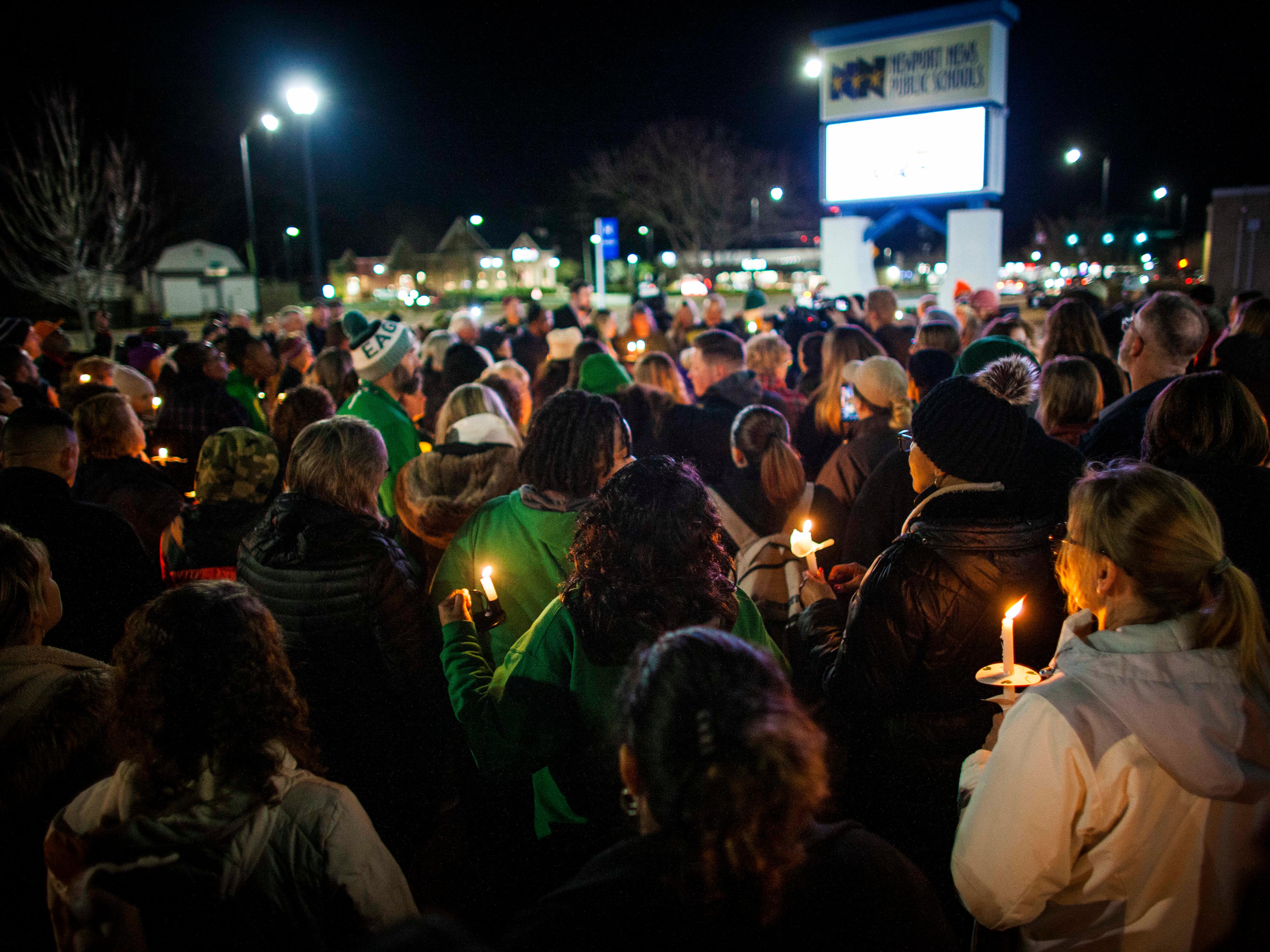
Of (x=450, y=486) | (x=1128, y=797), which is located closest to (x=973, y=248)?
(x=450, y=486)

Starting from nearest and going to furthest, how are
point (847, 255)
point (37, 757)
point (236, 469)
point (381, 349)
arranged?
point (37, 757)
point (236, 469)
point (381, 349)
point (847, 255)

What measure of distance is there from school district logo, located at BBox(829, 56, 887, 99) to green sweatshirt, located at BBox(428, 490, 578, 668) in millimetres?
23402

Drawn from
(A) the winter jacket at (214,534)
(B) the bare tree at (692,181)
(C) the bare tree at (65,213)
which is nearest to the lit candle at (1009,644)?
(A) the winter jacket at (214,534)

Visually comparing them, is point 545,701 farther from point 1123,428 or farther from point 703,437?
point 1123,428

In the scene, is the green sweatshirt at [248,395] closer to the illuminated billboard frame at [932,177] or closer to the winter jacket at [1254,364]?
the winter jacket at [1254,364]

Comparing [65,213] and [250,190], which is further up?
[250,190]

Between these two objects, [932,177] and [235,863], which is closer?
[235,863]

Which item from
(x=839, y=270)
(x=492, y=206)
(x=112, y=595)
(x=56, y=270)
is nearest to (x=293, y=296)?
(x=56, y=270)

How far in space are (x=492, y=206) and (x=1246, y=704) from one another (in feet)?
280

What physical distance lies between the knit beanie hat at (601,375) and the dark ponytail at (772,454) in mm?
2716

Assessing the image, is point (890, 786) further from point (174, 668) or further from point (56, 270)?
point (56, 270)

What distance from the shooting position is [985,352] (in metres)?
5.23

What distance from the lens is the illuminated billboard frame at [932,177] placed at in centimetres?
2177

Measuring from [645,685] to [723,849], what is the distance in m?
0.29
